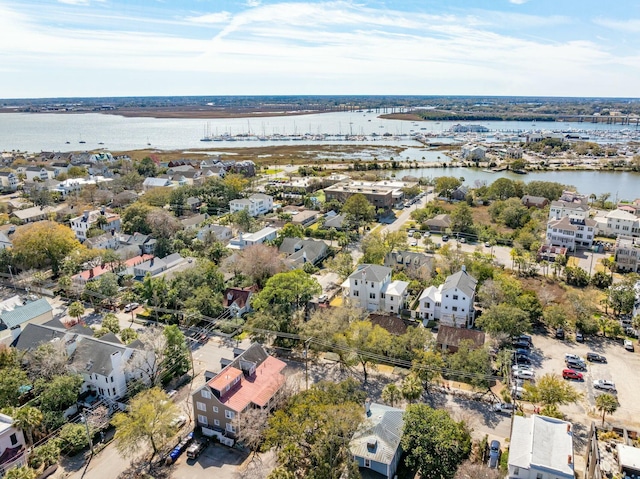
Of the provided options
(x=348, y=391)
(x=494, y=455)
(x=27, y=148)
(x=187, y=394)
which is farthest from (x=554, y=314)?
(x=27, y=148)

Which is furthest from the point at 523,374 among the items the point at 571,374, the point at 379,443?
the point at 379,443

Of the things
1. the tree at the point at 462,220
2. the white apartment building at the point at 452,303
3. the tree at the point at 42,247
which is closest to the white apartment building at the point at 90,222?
the tree at the point at 42,247

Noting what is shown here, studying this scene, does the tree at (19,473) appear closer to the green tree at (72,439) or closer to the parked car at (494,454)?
the green tree at (72,439)

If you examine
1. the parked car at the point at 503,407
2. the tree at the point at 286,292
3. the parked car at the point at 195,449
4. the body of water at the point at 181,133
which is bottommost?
the parked car at the point at 195,449

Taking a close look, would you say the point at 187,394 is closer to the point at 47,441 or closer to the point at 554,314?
the point at 47,441

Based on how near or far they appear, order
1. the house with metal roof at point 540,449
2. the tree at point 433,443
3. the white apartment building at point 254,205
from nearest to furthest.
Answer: the house with metal roof at point 540,449 → the tree at point 433,443 → the white apartment building at point 254,205

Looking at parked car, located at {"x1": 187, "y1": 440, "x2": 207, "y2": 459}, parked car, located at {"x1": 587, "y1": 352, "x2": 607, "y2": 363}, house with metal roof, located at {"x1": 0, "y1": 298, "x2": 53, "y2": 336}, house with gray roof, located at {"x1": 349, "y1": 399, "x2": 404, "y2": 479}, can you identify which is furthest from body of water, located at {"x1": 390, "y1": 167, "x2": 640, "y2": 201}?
parked car, located at {"x1": 187, "y1": 440, "x2": 207, "y2": 459}

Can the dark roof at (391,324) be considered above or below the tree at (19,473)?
above
